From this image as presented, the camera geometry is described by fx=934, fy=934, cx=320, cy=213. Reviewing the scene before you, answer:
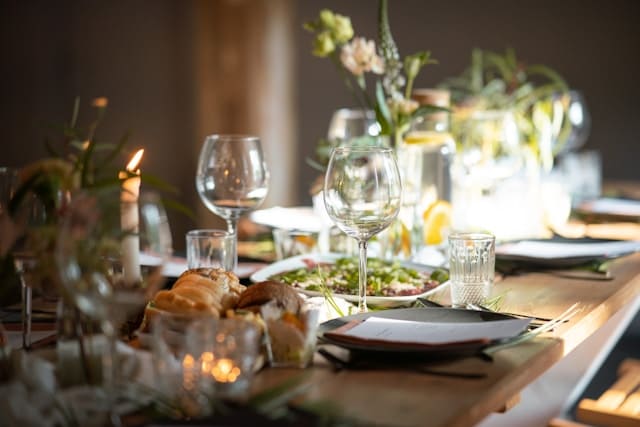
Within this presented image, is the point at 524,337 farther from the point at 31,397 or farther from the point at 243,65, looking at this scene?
the point at 243,65

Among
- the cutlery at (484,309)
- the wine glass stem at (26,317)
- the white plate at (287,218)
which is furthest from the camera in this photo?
the white plate at (287,218)

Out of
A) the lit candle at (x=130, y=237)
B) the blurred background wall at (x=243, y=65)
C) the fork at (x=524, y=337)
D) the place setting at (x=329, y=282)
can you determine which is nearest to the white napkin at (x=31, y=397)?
the place setting at (x=329, y=282)

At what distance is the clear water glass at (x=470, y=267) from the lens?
1.56 metres

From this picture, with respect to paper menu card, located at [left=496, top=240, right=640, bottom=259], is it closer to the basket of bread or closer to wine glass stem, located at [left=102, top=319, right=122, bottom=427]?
the basket of bread

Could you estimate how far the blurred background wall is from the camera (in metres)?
5.86

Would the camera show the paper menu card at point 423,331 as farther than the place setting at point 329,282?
Yes

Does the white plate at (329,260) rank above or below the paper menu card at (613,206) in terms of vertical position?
above

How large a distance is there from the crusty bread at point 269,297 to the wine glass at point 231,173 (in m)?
0.46

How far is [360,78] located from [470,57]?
4677 millimetres

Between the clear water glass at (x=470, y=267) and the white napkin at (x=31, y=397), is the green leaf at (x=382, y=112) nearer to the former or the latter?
the clear water glass at (x=470, y=267)

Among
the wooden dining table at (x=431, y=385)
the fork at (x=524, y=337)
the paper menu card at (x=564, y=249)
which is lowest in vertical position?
the paper menu card at (x=564, y=249)

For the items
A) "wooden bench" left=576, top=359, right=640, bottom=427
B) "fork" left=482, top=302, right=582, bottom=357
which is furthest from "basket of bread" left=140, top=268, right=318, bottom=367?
"wooden bench" left=576, top=359, right=640, bottom=427

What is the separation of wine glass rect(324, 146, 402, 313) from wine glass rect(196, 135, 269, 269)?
A: 30 centimetres

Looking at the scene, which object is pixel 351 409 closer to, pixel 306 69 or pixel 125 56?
pixel 125 56
